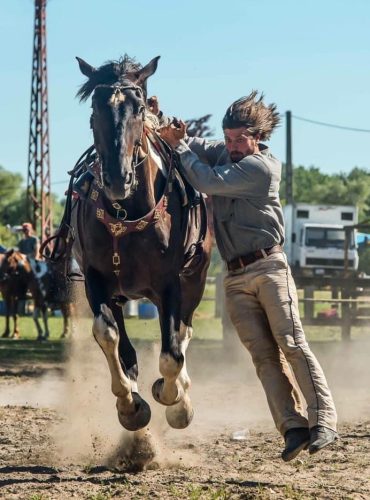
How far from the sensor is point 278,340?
6.35m

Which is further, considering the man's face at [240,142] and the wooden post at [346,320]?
the wooden post at [346,320]

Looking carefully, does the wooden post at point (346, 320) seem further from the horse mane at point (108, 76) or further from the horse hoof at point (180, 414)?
the horse mane at point (108, 76)

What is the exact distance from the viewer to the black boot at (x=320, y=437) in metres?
6.02

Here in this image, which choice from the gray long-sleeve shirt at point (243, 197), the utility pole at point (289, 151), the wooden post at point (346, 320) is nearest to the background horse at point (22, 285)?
the wooden post at point (346, 320)

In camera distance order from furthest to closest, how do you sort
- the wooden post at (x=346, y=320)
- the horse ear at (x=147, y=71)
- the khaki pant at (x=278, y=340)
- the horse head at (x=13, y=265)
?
the horse head at (x=13, y=265) → the wooden post at (x=346, y=320) → the horse ear at (x=147, y=71) → the khaki pant at (x=278, y=340)

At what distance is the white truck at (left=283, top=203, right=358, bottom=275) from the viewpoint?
125ft

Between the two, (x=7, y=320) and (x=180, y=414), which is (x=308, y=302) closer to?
(x=7, y=320)

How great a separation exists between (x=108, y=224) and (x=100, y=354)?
12.1ft

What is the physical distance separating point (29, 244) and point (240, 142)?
54.9 ft

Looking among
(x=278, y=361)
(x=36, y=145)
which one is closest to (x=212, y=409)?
(x=278, y=361)

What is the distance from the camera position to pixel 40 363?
1530 centimetres

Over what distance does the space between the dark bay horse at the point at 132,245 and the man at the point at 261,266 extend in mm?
389

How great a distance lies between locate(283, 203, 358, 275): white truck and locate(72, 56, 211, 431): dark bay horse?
29892 mm

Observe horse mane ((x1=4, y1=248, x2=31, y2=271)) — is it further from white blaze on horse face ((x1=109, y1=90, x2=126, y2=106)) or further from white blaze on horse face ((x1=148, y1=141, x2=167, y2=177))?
white blaze on horse face ((x1=109, y1=90, x2=126, y2=106))
